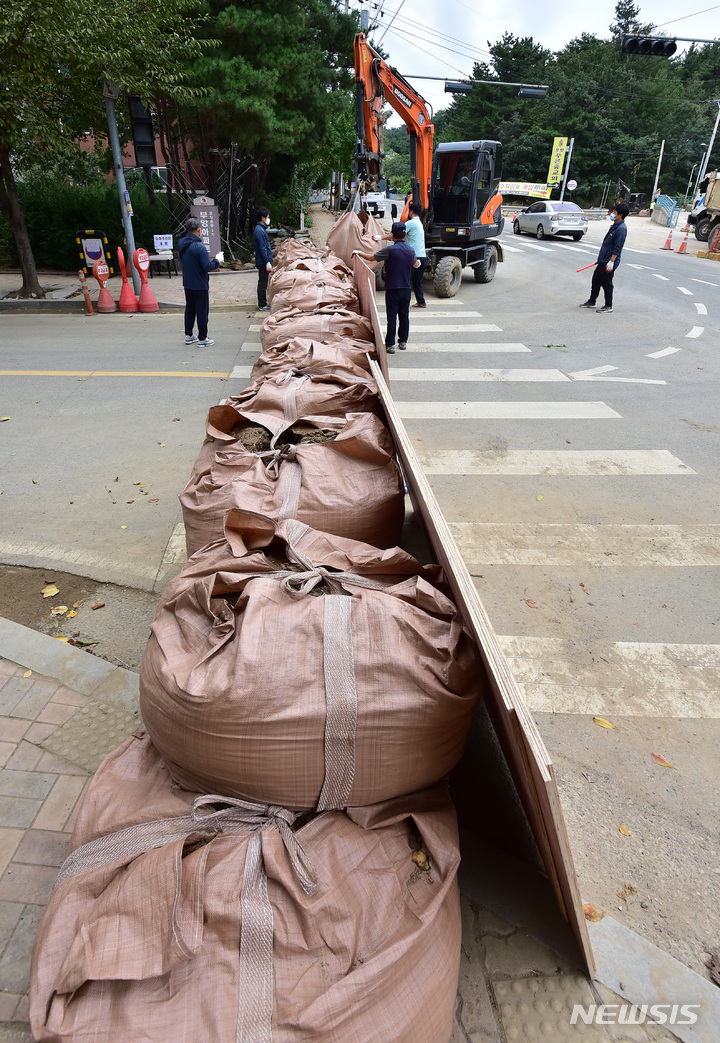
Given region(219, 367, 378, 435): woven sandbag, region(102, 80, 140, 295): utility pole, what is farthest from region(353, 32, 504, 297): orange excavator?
region(219, 367, 378, 435): woven sandbag

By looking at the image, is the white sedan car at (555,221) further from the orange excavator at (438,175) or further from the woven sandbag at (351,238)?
the woven sandbag at (351,238)

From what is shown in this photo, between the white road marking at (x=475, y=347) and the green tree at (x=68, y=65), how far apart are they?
6959mm

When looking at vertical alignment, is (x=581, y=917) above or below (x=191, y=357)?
above

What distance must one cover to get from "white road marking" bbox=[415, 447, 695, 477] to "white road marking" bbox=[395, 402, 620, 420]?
0.99 meters

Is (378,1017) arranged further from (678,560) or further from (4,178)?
(4,178)

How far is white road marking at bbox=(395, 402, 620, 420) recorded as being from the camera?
23.1 feet

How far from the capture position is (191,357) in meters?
9.42

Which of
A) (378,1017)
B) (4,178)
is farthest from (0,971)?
(4,178)

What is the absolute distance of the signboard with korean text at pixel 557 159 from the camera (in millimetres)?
51312

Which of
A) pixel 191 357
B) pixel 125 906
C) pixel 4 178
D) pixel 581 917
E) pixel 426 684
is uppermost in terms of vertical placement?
pixel 4 178

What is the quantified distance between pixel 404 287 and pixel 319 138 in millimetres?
13261

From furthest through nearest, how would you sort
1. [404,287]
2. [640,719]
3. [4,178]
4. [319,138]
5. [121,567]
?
[319,138], [4,178], [404,287], [121,567], [640,719]

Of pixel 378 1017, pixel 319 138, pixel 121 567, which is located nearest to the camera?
pixel 378 1017

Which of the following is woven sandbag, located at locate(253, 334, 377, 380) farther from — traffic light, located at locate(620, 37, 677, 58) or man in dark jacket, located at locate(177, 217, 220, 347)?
traffic light, located at locate(620, 37, 677, 58)
